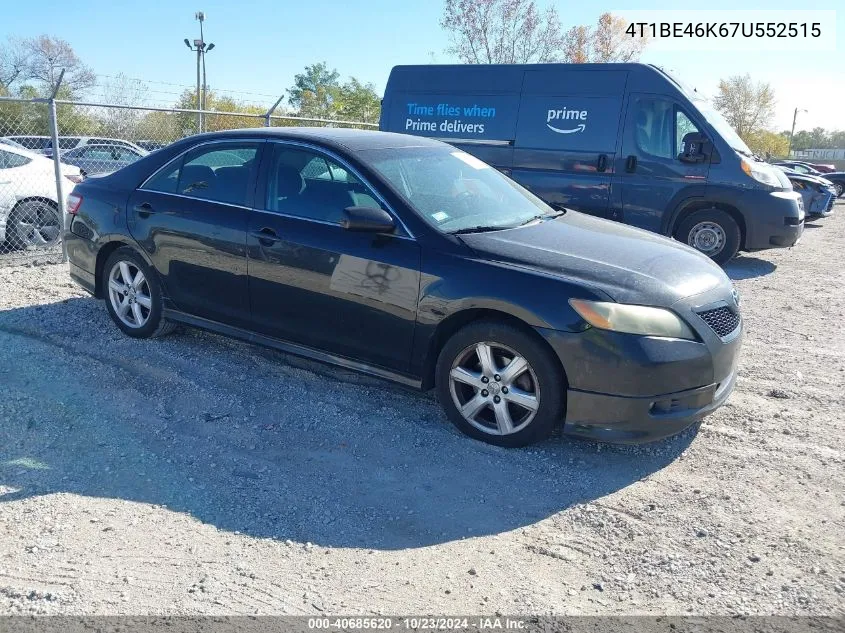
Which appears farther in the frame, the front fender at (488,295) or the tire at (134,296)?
the tire at (134,296)

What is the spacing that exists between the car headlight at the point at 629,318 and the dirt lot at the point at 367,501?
0.78m

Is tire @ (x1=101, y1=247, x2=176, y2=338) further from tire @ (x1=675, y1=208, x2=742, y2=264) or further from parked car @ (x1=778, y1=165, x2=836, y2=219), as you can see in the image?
parked car @ (x1=778, y1=165, x2=836, y2=219)

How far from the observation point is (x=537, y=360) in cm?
382

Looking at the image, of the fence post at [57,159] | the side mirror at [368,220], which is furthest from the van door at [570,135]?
the fence post at [57,159]

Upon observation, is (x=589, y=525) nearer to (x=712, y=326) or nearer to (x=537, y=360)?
(x=537, y=360)

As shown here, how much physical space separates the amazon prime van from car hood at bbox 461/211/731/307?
4.62 m

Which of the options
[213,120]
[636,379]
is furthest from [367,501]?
[213,120]

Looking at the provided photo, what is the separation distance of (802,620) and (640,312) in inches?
62.2

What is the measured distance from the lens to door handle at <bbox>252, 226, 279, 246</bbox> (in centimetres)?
470

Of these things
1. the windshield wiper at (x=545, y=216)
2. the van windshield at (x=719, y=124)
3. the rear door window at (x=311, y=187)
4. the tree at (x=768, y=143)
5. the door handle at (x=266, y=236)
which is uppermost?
the tree at (x=768, y=143)

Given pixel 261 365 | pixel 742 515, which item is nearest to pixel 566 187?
pixel 261 365

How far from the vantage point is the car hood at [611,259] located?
3838mm

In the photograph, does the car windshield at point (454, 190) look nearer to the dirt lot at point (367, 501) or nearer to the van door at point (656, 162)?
the dirt lot at point (367, 501)

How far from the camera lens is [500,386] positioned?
398 cm
